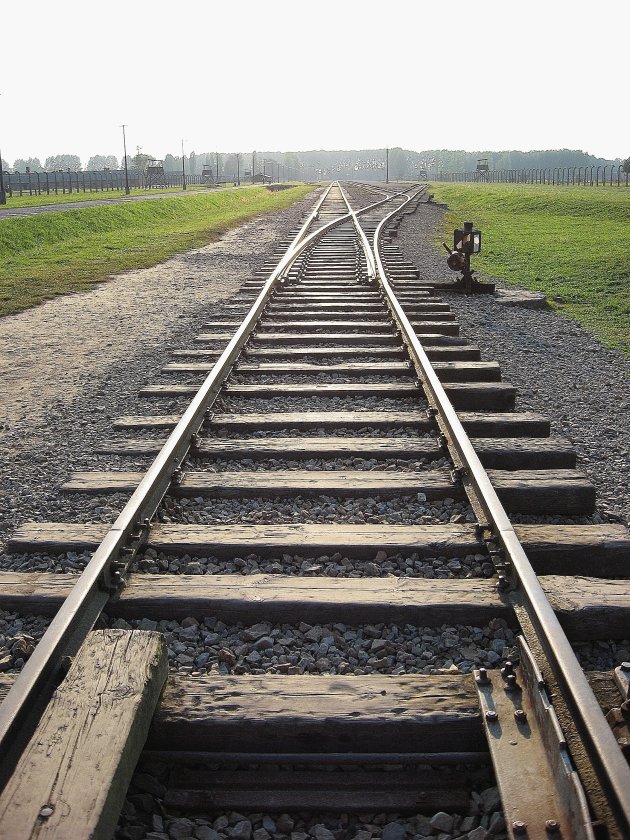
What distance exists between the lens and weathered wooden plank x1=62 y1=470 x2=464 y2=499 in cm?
380

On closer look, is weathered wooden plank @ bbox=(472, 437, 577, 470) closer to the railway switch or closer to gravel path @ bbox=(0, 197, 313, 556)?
gravel path @ bbox=(0, 197, 313, 556)

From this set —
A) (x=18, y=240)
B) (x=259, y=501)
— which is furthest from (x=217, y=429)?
(x=18, y=240)

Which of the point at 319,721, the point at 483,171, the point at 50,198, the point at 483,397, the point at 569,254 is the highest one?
the point at 483,171

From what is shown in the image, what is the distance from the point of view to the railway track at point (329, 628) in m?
2.02

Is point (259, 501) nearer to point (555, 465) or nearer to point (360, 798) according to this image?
point (555, 465)

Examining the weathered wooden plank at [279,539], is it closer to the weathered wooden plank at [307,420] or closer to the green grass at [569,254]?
the weathered wooden plank at [307,420]

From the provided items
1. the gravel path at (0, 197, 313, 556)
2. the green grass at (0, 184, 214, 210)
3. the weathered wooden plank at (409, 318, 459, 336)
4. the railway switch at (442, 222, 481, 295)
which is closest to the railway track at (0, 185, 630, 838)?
the gravel path at (0, 197, 313, 556)

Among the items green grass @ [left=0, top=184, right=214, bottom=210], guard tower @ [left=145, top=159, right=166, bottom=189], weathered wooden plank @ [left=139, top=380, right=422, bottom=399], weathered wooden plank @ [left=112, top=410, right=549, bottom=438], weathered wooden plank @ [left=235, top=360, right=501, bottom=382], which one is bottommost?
weathered wooden plank @ [left=112, top=410, right=549, bottom=438]

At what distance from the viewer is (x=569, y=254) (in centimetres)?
1478

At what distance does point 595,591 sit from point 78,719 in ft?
5.75

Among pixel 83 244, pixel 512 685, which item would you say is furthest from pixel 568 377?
pixel 83 244

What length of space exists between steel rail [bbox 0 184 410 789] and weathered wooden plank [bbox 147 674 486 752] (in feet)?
1.09

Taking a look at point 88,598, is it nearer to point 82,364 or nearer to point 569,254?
point 82,364

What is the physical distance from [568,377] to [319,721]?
15.9 ft
